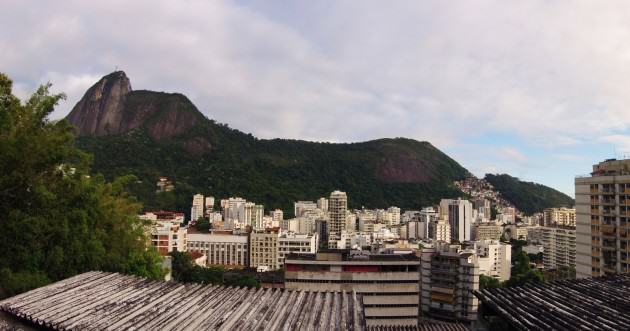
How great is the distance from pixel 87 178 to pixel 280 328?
20.0 feet

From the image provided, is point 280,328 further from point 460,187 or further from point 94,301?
point 460,187

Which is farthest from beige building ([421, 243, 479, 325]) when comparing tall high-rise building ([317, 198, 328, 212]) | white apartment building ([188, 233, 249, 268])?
tall high-rise building ([317, 198, 328, 212])

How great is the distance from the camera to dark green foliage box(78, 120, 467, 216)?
9088 centimetres

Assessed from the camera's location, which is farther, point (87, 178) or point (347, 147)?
point (347, 147)

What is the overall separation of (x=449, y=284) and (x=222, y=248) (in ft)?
110

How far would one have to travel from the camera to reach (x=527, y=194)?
448 feet

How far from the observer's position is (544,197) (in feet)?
455

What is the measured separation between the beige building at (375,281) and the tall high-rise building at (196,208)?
5643 centimetres

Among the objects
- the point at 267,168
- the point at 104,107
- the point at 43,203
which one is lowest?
the point at 43,203

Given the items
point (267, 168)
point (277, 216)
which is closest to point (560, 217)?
point (277, 216)

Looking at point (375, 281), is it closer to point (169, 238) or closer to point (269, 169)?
point (169, 238)

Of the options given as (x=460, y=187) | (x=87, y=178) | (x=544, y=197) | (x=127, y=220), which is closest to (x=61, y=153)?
(x=87, y=178)

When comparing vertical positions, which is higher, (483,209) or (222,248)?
(483,209)

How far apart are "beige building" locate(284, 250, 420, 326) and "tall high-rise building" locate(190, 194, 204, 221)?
56430 millimetres
